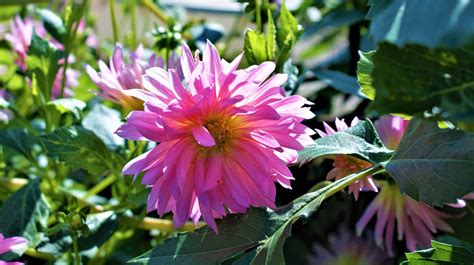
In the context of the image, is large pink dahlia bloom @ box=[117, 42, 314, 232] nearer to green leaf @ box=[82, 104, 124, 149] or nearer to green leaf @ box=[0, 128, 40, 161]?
green leaf @ box=[82, 104, 124, 149]

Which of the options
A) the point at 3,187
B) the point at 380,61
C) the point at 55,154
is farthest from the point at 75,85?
the point at 380,61

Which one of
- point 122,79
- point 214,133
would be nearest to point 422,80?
point 214,133

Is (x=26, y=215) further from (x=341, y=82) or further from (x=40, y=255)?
(x=341, y=82)

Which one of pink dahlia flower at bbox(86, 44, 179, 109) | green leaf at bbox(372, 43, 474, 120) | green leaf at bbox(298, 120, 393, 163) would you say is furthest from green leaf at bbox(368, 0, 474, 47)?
pink dahlia flower at bbox(86, 44, 179, 109)

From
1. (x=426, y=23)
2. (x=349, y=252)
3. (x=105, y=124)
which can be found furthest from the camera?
(x=349, y=252)

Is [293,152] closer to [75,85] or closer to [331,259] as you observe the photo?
[331,259]

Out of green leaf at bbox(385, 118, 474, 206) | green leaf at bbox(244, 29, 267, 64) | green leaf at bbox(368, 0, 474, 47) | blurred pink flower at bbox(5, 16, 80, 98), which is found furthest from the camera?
blurred pink flower at bbox(5, 16, 80, 98)

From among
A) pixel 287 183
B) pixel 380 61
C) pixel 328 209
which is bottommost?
pixel 328 209
